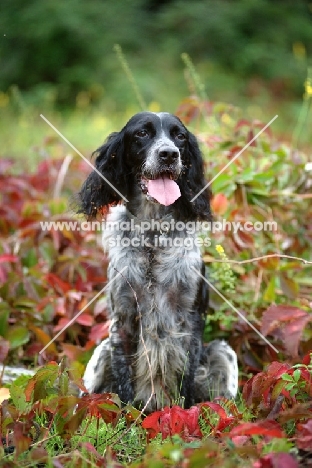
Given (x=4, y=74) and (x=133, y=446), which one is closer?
(x=133, y=446)

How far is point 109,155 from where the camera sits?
380 centimetres

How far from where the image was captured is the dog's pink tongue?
3.46 metres

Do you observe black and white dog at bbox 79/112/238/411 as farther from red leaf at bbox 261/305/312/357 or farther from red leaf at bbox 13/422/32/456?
red leaf at bbox 13/422/32/456

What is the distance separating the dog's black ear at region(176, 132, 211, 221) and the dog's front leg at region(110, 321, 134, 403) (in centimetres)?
75

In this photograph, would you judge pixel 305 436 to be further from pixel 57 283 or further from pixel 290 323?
pixel 57 283

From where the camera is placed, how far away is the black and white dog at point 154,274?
3.54 meters

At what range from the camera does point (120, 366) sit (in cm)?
362

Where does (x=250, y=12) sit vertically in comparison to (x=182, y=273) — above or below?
above

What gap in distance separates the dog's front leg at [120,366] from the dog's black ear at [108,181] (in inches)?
27.2

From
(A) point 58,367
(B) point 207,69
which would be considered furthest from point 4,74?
(A) point 58,367

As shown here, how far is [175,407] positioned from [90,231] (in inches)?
98.4

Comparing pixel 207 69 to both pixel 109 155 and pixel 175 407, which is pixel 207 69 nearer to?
pixel 109 155

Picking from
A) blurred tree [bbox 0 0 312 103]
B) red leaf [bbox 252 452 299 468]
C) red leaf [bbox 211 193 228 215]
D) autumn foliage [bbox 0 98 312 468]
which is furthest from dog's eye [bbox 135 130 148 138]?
blurred tree [bbox 0 0 312 103]

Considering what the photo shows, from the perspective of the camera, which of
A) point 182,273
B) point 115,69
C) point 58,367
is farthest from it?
point 115,69
